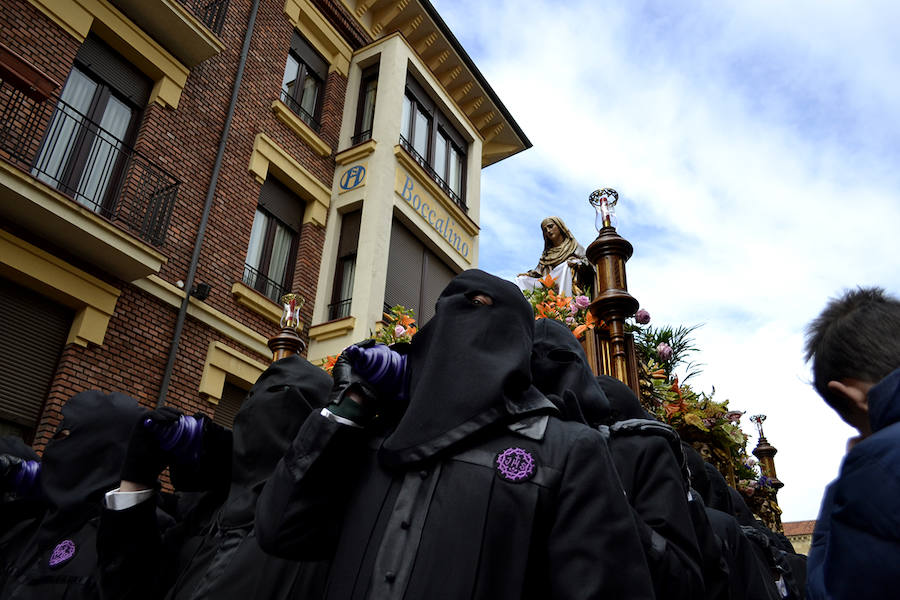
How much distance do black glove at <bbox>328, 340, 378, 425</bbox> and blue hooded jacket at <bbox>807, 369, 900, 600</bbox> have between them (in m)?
1.23

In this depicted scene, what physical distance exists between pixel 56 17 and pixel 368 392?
8574 millimetres

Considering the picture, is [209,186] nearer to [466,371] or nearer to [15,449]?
[15,449]

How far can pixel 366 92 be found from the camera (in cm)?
1335

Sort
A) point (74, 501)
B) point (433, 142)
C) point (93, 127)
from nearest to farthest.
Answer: point (74, 501)
point (93, 127)
point (433, 142)

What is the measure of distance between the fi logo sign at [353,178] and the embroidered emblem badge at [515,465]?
10.2 metres

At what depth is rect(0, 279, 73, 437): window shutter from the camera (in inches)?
278

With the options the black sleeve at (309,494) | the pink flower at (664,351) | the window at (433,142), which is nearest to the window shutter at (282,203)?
the window at (433,142)

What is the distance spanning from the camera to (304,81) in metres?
12.6

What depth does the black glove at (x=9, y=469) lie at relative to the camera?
381cm

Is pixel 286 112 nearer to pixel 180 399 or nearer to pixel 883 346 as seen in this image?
pixel 180 399

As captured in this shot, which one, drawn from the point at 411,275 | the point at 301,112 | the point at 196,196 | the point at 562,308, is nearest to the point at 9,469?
the point at 562,308

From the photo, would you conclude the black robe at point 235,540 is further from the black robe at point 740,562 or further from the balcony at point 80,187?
the balcony at point 80,187

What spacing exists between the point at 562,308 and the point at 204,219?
6231mm

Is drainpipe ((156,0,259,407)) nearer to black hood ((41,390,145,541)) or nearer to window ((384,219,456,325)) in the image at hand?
window ((384,219,456,325))
